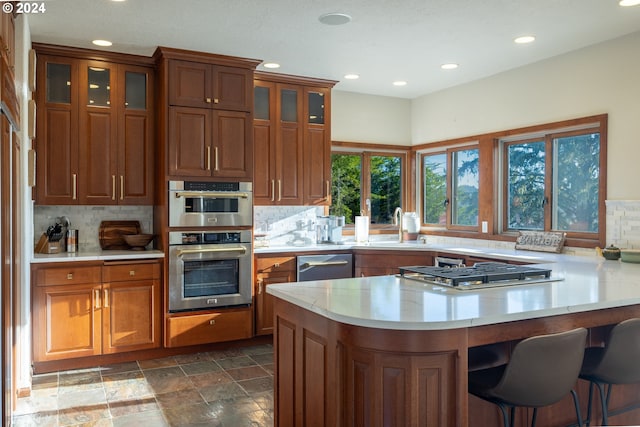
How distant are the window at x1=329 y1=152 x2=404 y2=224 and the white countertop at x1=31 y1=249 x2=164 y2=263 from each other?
2.23 m

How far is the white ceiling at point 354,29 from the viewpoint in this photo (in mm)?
3422

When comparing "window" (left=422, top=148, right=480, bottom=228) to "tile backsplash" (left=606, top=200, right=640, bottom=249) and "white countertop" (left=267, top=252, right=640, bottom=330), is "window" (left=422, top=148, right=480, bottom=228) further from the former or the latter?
"white countertop" (left=267, top=252, right=640, bottom=330)

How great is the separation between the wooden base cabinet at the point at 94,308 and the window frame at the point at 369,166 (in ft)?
7.87

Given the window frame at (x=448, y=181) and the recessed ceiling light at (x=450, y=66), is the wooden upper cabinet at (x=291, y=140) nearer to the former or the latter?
the recessed ceiling light at (x=450, y=66)

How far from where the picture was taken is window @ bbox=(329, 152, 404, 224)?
19.6 feet

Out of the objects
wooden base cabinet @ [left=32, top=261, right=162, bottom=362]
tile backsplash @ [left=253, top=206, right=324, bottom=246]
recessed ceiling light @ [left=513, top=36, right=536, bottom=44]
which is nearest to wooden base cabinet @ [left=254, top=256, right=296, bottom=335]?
tile backsplash @ [left=253, top=206, right=324, bottom=246]

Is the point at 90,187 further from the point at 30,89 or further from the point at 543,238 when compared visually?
the point at 543,238

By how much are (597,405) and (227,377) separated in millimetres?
2539

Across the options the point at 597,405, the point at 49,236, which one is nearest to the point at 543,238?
the point at 597,405

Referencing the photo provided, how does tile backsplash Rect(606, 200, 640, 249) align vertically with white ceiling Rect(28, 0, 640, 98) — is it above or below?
below

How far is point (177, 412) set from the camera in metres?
3.33

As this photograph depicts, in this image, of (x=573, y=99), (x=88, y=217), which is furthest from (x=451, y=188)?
(x=88, y=217)

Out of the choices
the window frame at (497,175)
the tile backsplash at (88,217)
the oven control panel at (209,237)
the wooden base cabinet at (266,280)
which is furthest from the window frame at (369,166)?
the tile backsplash at (88,217)

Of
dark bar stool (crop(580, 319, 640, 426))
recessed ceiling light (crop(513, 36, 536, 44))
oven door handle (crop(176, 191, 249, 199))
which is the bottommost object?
dark bar stool (crop(580, 319, 640, 426))
